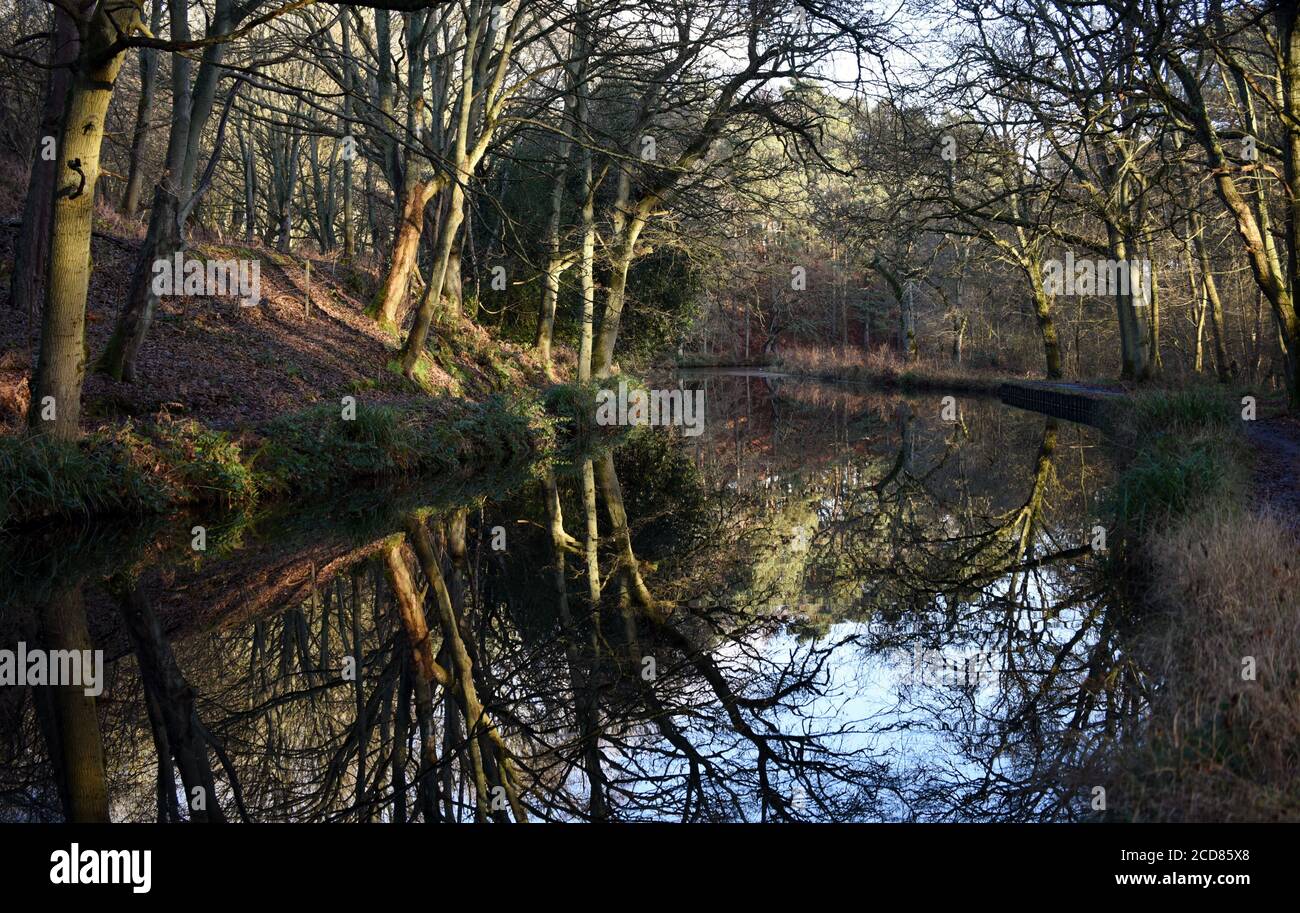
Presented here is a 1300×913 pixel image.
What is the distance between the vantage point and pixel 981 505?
40.3 feet

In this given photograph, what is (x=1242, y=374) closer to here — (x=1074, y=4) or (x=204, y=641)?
(x=1074, y=4)

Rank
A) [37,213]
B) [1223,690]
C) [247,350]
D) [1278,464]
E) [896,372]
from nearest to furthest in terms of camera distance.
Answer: [1223,690] < [1278,464] < [37,213] < [247,350] < [896,372]

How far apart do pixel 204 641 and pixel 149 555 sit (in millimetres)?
2626

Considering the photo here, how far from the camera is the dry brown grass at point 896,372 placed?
3378 cm

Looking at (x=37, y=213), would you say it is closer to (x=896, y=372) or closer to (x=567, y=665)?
(x=567, y=665)

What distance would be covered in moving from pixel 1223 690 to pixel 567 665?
3329 mm

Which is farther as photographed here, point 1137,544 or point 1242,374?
point 1242,374

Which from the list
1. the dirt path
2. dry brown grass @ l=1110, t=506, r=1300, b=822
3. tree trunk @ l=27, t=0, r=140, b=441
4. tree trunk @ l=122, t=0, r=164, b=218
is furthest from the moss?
the dirt path

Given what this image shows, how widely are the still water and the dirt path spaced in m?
1.43

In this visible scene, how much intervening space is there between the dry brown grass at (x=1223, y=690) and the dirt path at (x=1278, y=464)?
1.53 metres

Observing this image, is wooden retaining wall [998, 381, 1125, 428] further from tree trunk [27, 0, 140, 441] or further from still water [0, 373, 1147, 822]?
tree trunk [27, 0, 140, 441]

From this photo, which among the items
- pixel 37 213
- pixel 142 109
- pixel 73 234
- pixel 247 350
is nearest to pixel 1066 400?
pixel 247 350

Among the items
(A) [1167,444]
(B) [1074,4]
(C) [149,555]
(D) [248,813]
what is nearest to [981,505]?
(A) [1167,444]

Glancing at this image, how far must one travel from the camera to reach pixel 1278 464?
34.3ft
